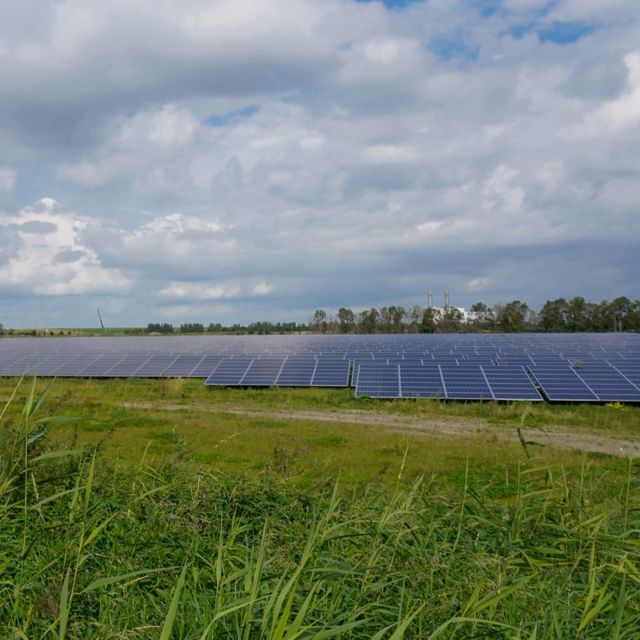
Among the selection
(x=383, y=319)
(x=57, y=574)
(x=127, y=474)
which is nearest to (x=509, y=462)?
(x=127, y=474)

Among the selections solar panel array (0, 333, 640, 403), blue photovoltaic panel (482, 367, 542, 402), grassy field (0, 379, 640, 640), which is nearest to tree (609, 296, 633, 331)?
solar panel array (0, 333, 640, 403)

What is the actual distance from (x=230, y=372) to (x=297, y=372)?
3.41 meters

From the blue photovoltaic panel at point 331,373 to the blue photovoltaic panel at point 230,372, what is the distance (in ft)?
11.8

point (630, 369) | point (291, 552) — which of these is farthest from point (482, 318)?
point (291, 552)

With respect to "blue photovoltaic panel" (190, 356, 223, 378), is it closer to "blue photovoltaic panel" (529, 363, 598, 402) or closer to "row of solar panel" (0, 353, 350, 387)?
"row of solar panel" (0, 353, 350, 387)

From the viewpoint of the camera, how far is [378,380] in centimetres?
2798

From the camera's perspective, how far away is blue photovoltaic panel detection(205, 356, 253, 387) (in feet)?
96.8

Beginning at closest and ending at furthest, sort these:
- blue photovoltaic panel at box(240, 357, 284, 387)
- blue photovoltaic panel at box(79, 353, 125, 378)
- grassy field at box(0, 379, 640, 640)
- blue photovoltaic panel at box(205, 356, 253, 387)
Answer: grassy field at box(0, 379, 640, 640) < blue photovoltaic panel at box(240, 357, 284, 387) < blue photovoltaic panel at box(205, 356, 253, 387) < blue photovoltaic panel at box(79, 353, 125, 378)

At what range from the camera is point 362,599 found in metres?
3.78

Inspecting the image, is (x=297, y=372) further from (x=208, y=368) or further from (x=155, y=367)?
(x=155, y=367)

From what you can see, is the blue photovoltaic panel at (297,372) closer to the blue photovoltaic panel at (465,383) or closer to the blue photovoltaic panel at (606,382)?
the blue photovoltaic panel at (465,383)

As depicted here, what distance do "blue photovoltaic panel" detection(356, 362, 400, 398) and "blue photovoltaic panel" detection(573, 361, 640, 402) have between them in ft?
26.2

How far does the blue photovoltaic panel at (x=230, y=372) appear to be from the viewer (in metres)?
29.5

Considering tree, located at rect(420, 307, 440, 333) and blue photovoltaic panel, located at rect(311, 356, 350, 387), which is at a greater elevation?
tree, located at rect(420, 307, 440, 333)
